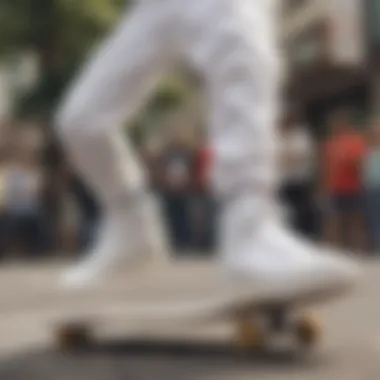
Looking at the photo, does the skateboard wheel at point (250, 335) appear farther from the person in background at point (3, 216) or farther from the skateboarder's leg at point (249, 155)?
the person in background at point (3, 216)

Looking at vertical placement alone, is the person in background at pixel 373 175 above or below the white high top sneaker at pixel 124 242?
above

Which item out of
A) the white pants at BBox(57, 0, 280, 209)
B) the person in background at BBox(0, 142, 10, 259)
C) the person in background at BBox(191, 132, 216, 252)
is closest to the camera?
the white pants at BBox(57, 0, 280, 209)

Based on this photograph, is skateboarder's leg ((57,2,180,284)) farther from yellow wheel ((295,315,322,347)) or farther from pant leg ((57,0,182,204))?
yellow wheel ((295,315,322,347))

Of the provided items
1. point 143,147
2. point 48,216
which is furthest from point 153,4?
point 143,147

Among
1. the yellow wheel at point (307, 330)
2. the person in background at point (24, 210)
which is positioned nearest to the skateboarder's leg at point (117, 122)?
the yellow wheel at point (307, 330)

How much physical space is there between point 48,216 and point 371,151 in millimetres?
4339

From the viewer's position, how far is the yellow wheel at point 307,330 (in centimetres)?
427

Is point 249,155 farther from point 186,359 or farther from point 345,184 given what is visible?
point 345,184

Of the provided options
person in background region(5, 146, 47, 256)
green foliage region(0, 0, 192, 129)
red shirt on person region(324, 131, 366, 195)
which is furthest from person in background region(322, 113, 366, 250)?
green foliage region(0, 0, 192, 129)

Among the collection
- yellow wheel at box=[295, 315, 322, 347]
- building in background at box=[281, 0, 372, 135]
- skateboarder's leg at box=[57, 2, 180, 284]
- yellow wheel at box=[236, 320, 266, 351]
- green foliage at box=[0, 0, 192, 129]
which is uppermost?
building in background at box=[281, 0, 372, 135]

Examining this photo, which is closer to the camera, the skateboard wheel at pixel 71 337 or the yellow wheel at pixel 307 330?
the yellow wheel at pixel 307 330

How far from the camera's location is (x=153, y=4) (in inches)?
159

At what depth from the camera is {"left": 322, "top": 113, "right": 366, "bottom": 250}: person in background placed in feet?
31.2

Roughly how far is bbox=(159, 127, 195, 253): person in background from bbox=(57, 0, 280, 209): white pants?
6294 millimetres
